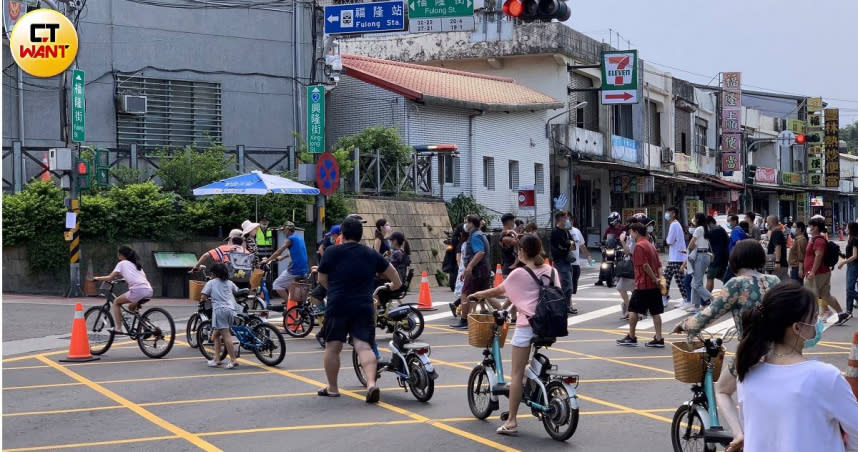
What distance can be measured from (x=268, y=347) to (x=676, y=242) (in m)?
8.84

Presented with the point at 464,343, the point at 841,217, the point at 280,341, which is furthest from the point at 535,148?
the point at 841,217

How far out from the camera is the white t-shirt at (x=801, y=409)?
3605mm

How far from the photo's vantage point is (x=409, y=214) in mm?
27328

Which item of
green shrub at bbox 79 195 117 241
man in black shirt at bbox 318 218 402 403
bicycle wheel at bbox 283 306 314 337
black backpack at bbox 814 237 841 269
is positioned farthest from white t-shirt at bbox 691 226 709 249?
green shrub at bbox 79 195 117 241

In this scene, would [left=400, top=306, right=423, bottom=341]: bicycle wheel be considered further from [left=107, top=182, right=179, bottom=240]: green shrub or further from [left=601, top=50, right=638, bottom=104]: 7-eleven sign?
[left=601, top=50, right=638, bottom=104]: 7-eleven sign

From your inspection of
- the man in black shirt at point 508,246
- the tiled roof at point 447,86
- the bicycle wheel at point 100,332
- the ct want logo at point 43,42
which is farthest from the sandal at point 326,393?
the tiled roof at point 447,86

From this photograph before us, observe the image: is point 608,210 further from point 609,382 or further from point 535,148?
point 609,382

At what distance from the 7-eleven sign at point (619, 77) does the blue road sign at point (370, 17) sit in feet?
63.6

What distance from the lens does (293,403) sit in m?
10.0

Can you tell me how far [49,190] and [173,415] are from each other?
14.1m

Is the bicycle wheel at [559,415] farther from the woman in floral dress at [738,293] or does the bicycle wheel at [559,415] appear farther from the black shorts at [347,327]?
the black shorts at [347,327]

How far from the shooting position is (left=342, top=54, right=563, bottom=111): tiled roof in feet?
102

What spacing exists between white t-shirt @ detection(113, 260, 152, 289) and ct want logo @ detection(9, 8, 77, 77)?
6.68 meters

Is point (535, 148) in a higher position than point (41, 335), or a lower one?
higher
